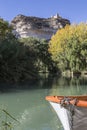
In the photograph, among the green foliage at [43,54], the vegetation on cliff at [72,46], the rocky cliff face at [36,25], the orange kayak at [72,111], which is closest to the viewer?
the orange kayak at [72,111]

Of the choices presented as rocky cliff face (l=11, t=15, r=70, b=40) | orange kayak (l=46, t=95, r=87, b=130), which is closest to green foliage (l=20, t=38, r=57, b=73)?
rocky cliff face (l=11, t=15, r=70, b=40)

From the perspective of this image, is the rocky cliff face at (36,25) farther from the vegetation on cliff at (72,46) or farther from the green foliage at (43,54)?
the vegetation on cliff at (72,46)

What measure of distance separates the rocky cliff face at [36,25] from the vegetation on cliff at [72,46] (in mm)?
44385

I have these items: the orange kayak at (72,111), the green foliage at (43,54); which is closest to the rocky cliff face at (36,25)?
the green foliage at (43,54)

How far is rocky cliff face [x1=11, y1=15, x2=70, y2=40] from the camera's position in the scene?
97.6 m

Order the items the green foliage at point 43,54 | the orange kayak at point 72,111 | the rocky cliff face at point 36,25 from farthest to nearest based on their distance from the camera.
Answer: the rocky cliff face at point 36,25, the green foliage at point 43,54, the orange kayak at point 72,111

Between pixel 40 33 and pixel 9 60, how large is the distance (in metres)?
68.9

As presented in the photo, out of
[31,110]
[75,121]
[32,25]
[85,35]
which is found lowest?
[31,110]

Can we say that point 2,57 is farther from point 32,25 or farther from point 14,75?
point 32,25

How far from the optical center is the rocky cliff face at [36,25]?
320ft

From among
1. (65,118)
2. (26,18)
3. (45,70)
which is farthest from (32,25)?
(65,118)

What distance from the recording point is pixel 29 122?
11.6m

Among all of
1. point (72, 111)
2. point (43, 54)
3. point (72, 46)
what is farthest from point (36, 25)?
point (72, 111)

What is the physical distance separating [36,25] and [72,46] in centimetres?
6429
